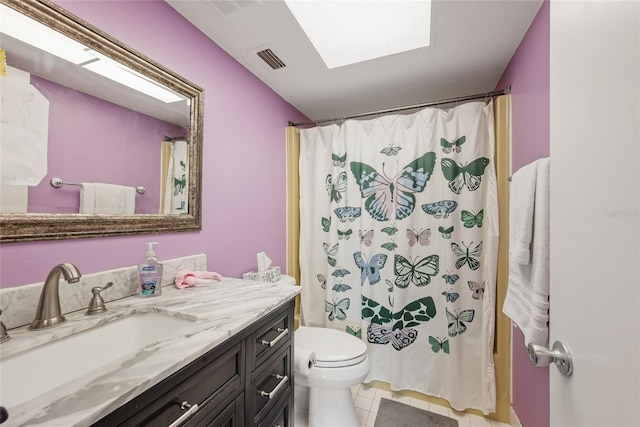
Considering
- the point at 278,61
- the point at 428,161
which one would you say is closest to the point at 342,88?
the point at 278,61

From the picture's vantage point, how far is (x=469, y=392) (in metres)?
1.60

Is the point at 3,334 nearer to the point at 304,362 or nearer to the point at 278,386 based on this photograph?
the point at 278,386

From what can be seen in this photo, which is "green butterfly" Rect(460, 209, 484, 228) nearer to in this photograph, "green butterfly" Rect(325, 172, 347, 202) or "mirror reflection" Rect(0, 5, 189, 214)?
"green butterfly" Rect(325, 172, 347, 202)

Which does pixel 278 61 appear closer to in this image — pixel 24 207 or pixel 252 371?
pixel 24 207

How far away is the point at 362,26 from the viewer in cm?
129

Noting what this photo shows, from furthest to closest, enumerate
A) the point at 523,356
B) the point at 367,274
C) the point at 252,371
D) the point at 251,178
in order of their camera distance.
→ 1. the point at 367,274
2. the point at 251,178
3. the point at 523,356
4. the point at 252,371

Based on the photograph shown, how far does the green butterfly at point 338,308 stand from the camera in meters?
1.90

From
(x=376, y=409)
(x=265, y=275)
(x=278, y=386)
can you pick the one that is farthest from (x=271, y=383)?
(x=376, y=409)

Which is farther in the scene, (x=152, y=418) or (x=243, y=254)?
(x=243, y=254)

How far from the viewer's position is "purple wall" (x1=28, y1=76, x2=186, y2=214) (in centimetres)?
80

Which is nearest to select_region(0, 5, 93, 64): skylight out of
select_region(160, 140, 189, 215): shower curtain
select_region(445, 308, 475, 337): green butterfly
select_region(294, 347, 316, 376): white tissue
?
select_region(160, 140, 189, 215): shower curtain

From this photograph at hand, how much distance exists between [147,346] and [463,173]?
181 cm

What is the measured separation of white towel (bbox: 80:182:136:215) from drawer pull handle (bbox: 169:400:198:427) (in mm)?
721

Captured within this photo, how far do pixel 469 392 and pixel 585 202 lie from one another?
1.67m
